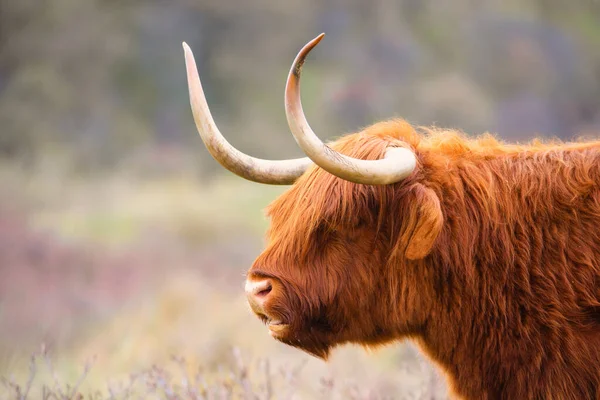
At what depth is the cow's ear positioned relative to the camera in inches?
130

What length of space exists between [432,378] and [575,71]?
52.2ft

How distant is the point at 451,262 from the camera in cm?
344

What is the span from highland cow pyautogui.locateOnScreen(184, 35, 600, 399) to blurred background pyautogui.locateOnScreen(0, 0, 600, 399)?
3656 millimetres

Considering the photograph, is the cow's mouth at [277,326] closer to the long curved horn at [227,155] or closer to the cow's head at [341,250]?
the cow's head at [341,250]

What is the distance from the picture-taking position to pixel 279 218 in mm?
3664

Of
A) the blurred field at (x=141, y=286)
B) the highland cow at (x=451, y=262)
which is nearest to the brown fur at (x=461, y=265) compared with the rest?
the highland cow at (x=451, y=262)

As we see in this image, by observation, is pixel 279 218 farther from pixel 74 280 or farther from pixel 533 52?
pixel 533 52

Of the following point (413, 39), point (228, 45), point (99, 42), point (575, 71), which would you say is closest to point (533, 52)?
point (575, 71)

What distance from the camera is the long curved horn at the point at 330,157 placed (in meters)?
3.07

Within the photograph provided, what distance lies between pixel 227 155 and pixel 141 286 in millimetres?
8093

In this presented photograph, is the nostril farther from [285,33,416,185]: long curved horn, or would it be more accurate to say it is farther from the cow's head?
[285,33,416,185]: long curved horn

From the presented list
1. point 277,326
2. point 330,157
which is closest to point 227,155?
point 330,157

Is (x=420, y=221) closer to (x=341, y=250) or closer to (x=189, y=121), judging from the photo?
(x=341, y=250)


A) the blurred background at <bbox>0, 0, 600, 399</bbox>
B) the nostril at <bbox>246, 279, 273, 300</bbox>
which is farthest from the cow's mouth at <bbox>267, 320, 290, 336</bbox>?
the blurred background at <bbox>0, 0, 600, 399</bbox>
